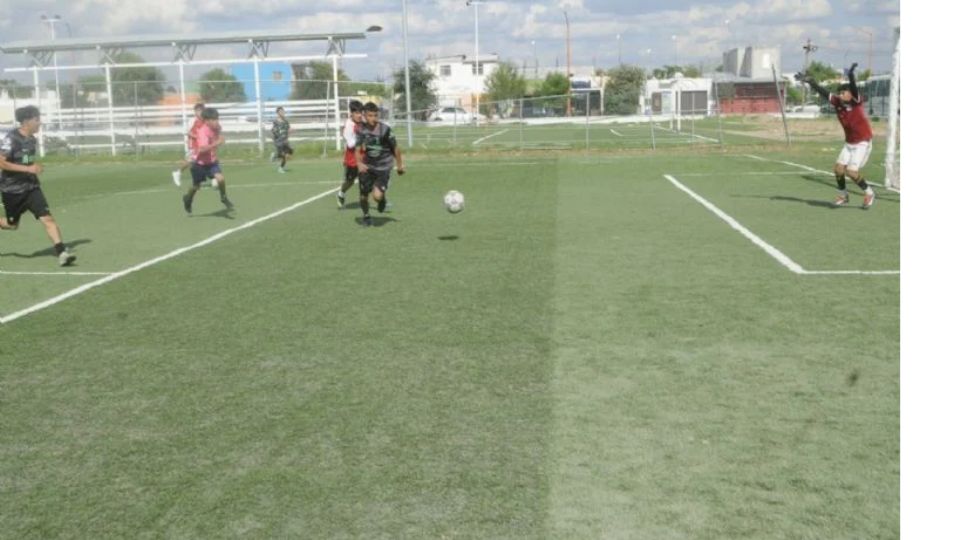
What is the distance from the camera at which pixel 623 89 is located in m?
89.6

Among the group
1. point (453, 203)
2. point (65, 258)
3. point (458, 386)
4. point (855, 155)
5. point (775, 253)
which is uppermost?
point (855, 155)

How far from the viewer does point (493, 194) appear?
20.4 m

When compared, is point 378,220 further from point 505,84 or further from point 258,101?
point 505,84

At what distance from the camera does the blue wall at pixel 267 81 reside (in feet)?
133

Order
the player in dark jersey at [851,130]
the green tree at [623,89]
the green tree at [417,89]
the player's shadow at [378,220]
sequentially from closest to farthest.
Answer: the player's shadow at [378,220] → the player in dark jersey at [851,130] → the green tree at [417,89] → the green tree at [623,89]

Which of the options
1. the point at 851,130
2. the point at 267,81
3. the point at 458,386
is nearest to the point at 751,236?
the point at 851,130

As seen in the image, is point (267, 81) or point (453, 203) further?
point (267, 81)

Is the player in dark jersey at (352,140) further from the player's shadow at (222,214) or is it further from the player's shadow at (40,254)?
the player's shadow at (40,254)

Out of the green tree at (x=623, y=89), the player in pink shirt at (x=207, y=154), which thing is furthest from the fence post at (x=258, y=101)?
the green tree at (x=623, y=89)

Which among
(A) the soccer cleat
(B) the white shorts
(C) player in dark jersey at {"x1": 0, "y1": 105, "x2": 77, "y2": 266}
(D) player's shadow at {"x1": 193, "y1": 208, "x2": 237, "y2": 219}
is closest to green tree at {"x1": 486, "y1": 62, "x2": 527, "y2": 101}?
(D) player's shadow at {"x1": 193, "y1": 208, "x2": 237, "y2": 219}

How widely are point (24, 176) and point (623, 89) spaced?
265 ft

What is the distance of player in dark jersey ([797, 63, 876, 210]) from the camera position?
16344 mm

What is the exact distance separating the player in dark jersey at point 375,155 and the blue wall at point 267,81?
84.0ft

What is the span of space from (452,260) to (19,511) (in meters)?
7.56
